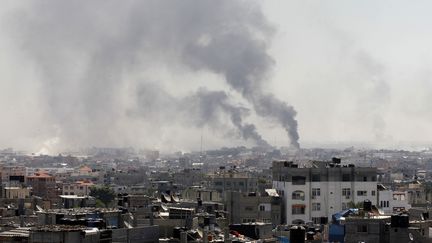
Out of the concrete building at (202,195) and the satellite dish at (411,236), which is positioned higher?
the concrete building at (202,195)

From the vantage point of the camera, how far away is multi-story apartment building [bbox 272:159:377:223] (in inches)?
2489

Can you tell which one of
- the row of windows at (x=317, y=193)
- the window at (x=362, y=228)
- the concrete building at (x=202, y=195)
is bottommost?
the window at (x=362, y=228)

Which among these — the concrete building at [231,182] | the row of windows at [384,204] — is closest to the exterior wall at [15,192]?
the concrete building at [231,182]

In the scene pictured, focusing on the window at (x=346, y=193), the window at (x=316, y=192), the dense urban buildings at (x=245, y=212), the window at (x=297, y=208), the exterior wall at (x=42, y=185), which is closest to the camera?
the dense urban buildings at (x=245, y=212)

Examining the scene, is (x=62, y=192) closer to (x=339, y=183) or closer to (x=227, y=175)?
(x=227, y=175)

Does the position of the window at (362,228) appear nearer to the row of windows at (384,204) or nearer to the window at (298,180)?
the window at (298,180)

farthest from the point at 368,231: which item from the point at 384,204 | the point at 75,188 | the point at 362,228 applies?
the point at 75,188

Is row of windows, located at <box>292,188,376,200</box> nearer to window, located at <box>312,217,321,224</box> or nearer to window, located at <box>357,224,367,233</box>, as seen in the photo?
window, located at <box>312,217,321,224</box>

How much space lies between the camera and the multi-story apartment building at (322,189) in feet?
207

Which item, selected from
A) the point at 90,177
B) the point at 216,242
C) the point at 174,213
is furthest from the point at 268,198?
the point at 90,177

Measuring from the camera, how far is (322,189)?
64250mm

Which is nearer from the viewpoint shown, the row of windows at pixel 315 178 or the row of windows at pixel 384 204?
the row of windows at pixel 315 178

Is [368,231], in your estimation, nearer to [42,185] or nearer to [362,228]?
[362,228]

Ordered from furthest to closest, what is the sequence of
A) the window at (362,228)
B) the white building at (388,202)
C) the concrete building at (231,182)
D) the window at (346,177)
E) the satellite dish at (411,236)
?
the concrete building at (231,182)
the white building at (388,202)
the window at (346,177)
the window at (362,228)
the satellite dish at (411,236)
